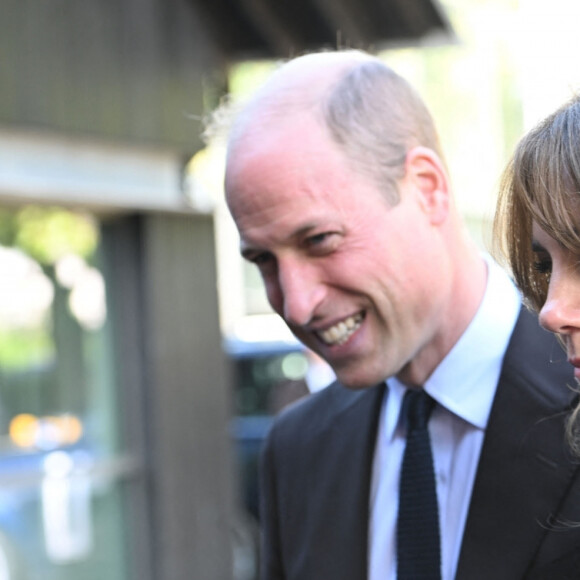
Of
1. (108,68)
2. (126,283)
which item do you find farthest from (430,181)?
(126,283)

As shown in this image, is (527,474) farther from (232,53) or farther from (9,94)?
(232,53)

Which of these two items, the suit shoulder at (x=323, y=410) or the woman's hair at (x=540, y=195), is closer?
the woman's hair at (x=540, y=195)

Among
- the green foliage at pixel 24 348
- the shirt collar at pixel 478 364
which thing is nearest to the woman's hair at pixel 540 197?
the shirt collar at pixel 478 364

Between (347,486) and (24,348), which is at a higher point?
(347,486)

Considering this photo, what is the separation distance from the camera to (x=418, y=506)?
2.21 m

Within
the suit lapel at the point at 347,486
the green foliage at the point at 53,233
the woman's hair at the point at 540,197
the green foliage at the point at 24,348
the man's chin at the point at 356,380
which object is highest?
the woman's hair at the point at 540,197

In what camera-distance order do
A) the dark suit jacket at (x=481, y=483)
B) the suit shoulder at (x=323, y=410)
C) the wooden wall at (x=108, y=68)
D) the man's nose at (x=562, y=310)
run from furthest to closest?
the wooden wall at (x=108, y=68), the suit shoulder at (x=323, y=410), the dark suit jacket at (x=481, y=483), the man's nose at (x=562, y=310)

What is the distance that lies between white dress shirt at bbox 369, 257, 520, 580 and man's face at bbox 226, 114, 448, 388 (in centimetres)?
9

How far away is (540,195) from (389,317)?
1.86 ft

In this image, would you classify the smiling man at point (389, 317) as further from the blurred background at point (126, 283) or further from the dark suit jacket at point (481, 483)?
the blurred background at point (126, 283)

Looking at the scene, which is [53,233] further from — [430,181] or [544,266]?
[544,266]

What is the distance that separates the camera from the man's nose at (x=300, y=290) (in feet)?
7.23

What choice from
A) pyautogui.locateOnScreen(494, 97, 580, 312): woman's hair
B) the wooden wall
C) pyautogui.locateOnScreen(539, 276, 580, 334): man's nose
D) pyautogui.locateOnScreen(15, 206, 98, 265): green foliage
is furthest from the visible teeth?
pyautogui.locateOnScreen(15, 206, 98, 265): green foliage

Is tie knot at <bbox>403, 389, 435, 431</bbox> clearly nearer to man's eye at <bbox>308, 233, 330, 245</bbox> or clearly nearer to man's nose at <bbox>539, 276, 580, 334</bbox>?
man's eye at <bbox>308, 233, 330, 245</bbox>
